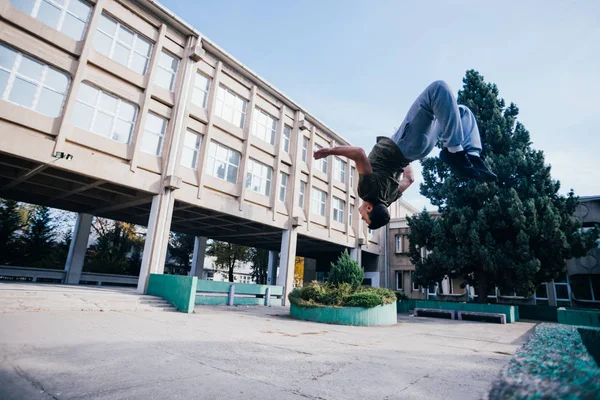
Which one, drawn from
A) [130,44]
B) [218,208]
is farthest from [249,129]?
[130,44]

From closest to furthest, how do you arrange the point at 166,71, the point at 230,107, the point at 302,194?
the point at 166,71
the point at 230,107
the point at 302,194

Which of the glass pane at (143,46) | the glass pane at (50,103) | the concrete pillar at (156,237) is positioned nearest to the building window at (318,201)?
the concrete pillar at (156,237)

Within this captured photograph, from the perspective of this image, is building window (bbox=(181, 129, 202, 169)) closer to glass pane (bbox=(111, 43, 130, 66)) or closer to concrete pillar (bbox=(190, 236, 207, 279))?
glass pane (bbox=(111, 43, 130, 66))

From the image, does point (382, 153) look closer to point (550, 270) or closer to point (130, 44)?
point (130, 44)

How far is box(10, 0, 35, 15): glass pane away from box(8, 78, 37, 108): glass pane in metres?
2.68

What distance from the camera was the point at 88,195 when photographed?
17000mm

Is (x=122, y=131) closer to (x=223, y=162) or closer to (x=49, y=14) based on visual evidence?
(x=49, y=14)

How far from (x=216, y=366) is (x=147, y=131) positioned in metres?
13.4

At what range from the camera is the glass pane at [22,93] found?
11430mm

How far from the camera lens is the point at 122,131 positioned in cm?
1410

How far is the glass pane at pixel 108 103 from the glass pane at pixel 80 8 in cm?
326

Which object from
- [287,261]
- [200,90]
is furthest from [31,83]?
[287,261]

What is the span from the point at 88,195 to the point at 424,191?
20669 millimetres

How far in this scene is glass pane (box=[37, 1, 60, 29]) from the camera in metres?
12.3
